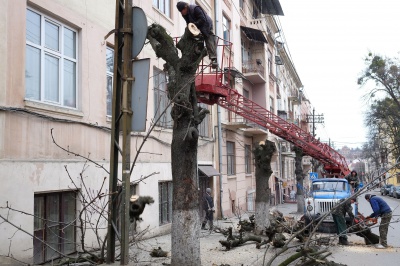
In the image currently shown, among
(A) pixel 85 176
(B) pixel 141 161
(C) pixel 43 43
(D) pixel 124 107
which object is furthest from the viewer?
(B) pixel 141 161

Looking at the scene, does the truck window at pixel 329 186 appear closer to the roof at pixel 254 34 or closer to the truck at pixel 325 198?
the truck at pixel 325 198

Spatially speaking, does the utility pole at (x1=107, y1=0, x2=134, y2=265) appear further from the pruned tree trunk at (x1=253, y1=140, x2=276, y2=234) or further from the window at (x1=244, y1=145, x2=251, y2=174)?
the window at (x1=244, y1=145, x2=251, y2=174)

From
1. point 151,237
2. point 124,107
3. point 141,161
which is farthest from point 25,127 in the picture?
point 151,237

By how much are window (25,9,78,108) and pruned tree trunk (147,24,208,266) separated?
9.65ft

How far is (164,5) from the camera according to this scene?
15.9m

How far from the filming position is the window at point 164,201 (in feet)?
46.1

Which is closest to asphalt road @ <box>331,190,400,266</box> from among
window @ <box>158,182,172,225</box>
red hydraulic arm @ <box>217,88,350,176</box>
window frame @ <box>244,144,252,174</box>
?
window @ <box>158,182,172,225</box>

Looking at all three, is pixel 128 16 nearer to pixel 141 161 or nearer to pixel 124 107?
pixel 124 107

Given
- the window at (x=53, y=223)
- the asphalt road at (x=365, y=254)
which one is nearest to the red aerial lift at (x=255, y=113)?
the window at (x=53, y=223)

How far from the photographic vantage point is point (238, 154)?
24.2 meters

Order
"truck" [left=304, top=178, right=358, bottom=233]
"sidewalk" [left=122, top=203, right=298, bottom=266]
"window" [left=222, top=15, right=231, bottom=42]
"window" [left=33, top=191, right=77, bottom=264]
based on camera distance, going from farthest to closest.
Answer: "window" [left=222, top=15, right=231, bottom=42]
"truck" [left=304, top=178, right=358, bottom=233]
"sidewalk" [left=122, top=203, right=298, bottom=266]
"window" [left=33, top=191, right=77, bottom=264]

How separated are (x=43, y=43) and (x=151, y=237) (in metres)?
6.89

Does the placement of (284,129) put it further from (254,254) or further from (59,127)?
(59,127)

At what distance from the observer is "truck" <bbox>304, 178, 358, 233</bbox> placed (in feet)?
50.1
